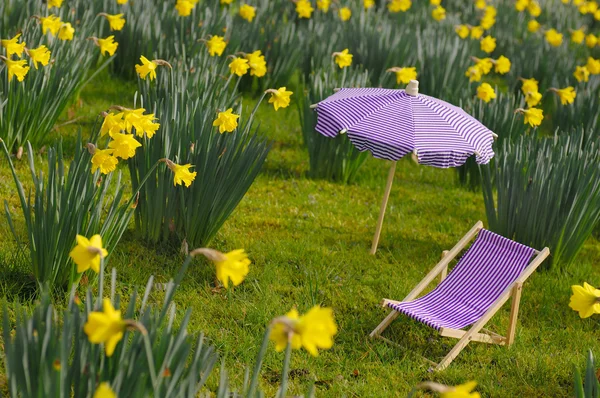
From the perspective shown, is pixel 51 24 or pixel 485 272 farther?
pixel 51 24

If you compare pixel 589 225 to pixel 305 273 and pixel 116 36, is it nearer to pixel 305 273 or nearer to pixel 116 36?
pixel 305 273

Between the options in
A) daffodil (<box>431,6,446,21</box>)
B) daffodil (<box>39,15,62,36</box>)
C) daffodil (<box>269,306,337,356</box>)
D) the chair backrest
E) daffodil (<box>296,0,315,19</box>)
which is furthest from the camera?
daffodil (<box>431,6,446,21</box>)

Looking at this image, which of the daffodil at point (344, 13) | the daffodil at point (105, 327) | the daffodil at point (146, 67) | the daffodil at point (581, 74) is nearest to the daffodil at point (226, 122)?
Answer: the daffodil at point (146, 67)

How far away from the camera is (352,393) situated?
3467 mm

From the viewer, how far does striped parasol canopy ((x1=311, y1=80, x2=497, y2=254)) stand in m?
4.28

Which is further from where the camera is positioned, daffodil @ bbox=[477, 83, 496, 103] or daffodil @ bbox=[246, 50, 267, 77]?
daffodil @ bbox=[477, 83, 496, 103]

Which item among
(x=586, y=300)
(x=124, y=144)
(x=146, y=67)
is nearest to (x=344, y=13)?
(x=146, y=67)

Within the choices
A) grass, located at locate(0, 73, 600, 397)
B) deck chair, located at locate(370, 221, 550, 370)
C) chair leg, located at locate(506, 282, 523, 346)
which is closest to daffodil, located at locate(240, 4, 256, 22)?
grass, located at locate(0, 73, 600, 397)

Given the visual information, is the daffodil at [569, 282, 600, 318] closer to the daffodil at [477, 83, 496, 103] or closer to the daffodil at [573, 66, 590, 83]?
the daffodil at [477, 83, 496, 103]

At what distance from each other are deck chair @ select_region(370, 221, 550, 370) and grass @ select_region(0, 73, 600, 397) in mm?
139

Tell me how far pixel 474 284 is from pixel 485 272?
0.09 metres

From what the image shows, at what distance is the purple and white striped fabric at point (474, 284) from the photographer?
3.90 m

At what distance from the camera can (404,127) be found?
14.4ft

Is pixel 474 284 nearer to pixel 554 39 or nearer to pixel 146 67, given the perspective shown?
pixel 146 67
